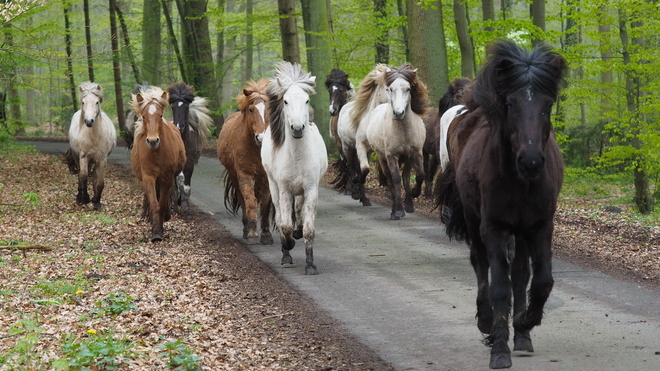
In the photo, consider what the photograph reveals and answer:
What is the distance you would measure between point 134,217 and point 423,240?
19.3ft

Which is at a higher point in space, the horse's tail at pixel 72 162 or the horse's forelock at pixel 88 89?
the horse's forelock at pixel 88 89

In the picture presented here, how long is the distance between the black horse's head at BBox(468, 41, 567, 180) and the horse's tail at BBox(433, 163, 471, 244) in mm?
2054

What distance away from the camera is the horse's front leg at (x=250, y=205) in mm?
11875

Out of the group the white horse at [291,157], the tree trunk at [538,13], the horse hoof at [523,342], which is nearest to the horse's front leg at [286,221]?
the white horse at [291,157]

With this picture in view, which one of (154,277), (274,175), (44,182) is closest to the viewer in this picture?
(154,277)

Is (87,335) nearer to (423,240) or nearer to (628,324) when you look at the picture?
(628,324)

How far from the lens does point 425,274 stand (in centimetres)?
938

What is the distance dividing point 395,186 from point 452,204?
634 centimetres

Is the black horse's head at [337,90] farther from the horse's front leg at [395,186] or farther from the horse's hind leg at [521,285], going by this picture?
the horse's hind leg at [521,285]

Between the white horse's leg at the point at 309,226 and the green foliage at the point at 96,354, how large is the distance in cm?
383

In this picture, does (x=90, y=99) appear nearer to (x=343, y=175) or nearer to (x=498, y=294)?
(x=343, y=175)

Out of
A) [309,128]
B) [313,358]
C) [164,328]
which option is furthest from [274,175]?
[313,358]

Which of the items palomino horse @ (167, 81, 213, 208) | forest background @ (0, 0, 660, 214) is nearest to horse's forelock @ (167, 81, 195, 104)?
palomino horse @ (167, 81, 213, 208)

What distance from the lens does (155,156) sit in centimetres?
1230
